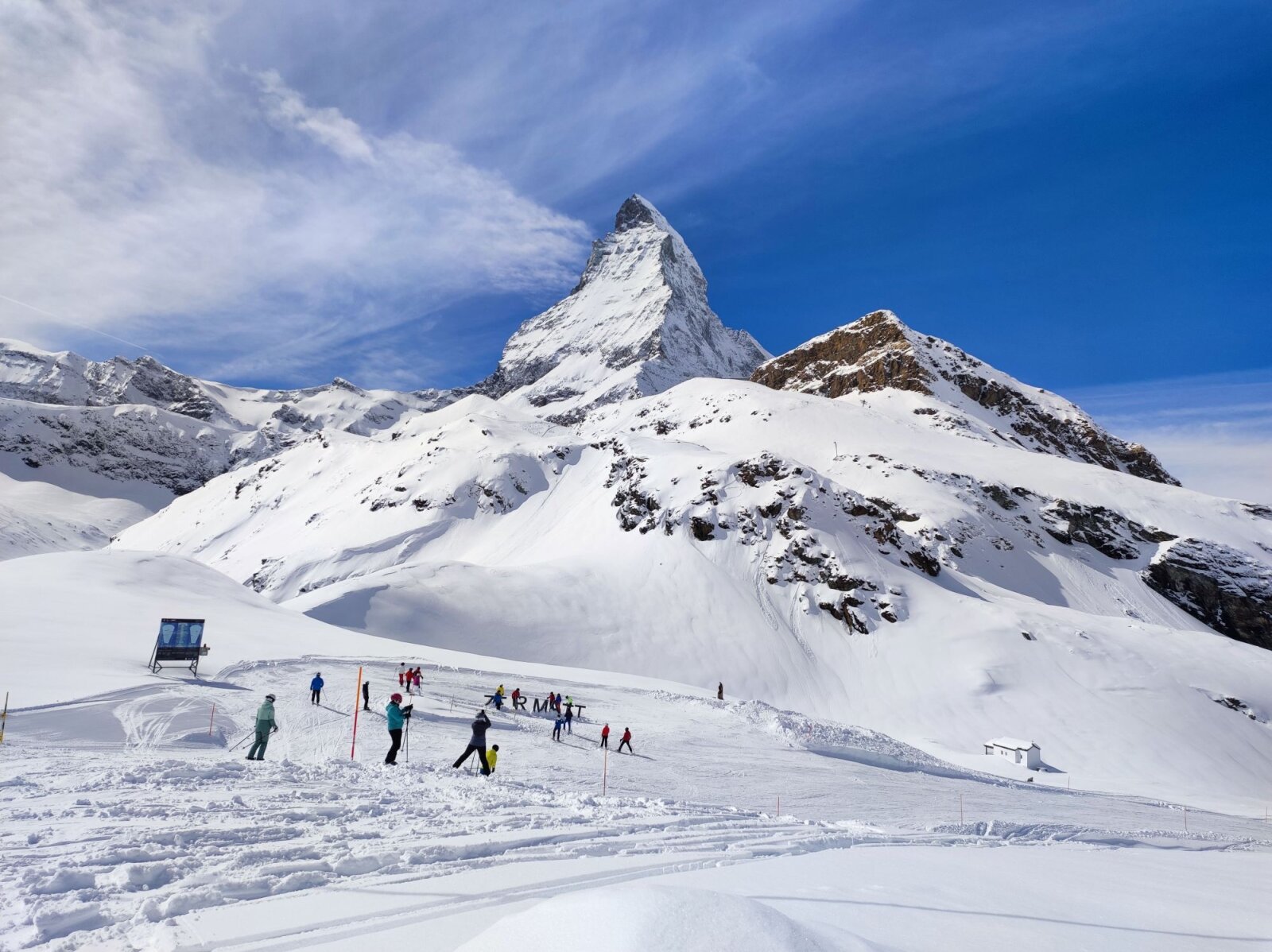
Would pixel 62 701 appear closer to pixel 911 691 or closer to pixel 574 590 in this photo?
pixel 574 590

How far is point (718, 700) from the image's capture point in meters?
33.2

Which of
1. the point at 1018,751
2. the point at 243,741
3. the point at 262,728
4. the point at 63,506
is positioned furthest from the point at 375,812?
the point at 63,506

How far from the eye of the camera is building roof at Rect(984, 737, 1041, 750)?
4003cm

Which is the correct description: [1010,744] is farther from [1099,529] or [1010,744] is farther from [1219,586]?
[1099,529]

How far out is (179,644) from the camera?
22281 mm

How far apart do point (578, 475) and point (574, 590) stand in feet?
115

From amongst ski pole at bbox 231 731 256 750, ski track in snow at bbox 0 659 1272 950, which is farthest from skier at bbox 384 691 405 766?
ski pole at bbox 231 731 256 750

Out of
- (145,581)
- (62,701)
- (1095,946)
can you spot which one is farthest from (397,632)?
(1095,946)

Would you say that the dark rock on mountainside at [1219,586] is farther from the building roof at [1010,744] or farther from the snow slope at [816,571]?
the building roof at [1010,744]

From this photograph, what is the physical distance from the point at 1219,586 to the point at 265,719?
96.5 metres

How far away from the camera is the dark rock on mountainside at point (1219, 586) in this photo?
75500 mm

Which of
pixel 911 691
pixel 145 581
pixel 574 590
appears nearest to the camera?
pixel 145 581

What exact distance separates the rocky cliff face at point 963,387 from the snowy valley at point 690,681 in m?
0.99

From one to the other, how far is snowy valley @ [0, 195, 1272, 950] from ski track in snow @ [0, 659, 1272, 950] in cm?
9
